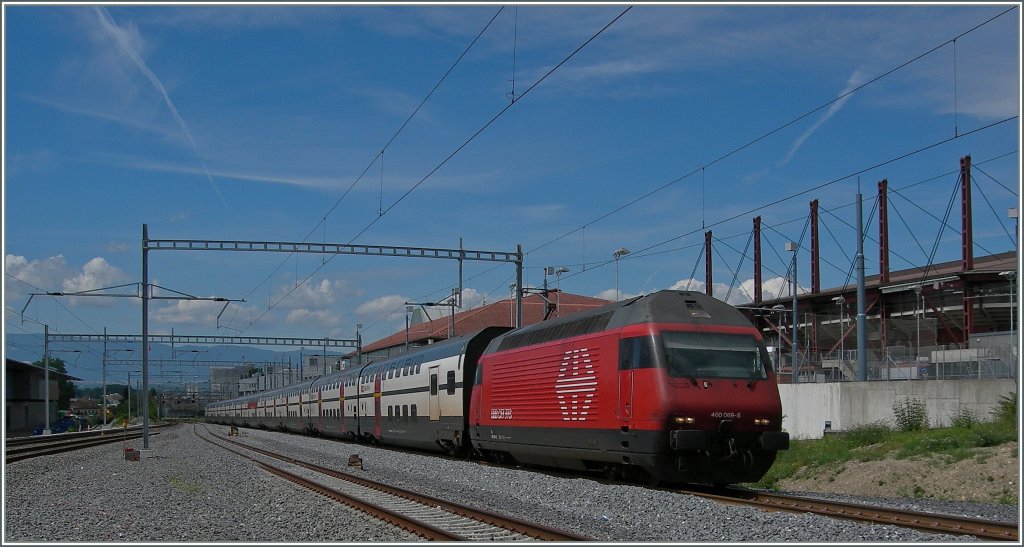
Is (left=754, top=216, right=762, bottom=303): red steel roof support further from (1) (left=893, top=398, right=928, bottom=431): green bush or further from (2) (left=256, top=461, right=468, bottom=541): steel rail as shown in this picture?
(2) (left=256, top=461, right=468, bottom=541): steel rail

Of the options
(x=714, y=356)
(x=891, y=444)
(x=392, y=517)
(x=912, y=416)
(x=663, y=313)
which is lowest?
(x=891, y=444)

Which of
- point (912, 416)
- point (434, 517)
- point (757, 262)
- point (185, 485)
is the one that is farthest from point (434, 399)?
point (757, 262)

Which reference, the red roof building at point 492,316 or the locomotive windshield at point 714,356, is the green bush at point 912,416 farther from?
the red roof building at point 492,316

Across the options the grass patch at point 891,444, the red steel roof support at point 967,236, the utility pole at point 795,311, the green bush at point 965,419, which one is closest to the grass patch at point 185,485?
the grass patch at point 891,444

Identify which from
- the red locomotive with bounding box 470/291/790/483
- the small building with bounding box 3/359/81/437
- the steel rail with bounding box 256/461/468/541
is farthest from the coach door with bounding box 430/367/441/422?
the small building with bounding box 3/359/81/437

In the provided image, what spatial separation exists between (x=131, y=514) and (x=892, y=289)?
52.2 metres

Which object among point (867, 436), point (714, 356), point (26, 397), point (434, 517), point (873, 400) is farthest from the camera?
point (26, 397)

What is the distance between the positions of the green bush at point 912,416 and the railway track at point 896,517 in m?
14.9

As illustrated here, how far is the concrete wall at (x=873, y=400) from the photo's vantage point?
31297 mm

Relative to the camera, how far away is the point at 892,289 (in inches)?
2344

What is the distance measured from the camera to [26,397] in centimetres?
9538

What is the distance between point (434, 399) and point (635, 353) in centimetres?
1412

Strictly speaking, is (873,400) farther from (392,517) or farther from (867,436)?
(392,517)

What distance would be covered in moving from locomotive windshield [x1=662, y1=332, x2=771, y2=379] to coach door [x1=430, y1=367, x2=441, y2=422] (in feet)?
46.3
